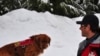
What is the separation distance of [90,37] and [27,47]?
6.85 feet

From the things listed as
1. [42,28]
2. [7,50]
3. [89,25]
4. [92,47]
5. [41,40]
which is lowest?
[42,28]

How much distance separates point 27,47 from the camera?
7090 millimetres

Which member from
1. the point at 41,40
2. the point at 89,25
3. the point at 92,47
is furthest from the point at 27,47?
the point at 92,47

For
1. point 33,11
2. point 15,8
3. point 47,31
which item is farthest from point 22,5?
point 47,31

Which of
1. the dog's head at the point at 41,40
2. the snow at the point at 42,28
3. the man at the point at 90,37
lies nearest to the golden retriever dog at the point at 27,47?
the dog's head at the point at 41,40

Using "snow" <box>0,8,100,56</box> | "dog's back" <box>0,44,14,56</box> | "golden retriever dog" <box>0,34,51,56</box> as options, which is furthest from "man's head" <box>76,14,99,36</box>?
"snow" <box>0,8,100,56</box>

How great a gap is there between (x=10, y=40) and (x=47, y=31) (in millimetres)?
1112

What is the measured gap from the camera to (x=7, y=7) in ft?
44.9

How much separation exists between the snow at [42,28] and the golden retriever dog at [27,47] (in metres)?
3.13

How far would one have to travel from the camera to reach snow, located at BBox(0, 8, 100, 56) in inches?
430

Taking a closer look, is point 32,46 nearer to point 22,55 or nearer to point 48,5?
point 22,55

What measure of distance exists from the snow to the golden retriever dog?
313 centimetres

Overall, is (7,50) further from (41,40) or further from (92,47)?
(92,47)

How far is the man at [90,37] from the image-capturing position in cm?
506
